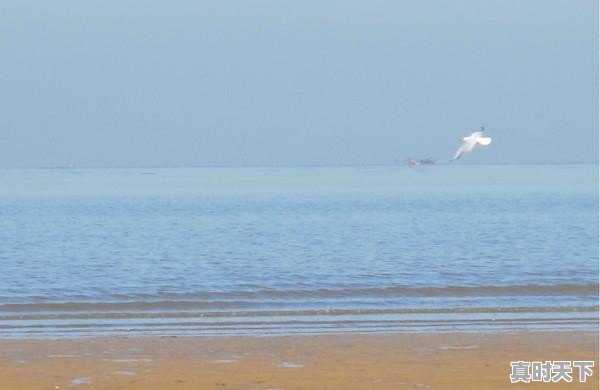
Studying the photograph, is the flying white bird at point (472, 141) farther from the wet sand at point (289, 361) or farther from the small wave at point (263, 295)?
the small wave at point (263, 295)

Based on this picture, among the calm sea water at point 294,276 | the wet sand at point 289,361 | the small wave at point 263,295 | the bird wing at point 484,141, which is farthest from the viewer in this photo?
the small wave at point 263,295

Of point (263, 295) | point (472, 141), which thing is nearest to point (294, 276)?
point (263, 295)

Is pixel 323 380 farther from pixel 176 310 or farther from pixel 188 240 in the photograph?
pixel 188 240

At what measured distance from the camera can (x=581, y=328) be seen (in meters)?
16.4

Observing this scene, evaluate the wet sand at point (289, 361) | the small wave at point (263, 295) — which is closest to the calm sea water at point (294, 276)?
the small wave at point (263, 295)

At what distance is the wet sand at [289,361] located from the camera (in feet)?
38.2

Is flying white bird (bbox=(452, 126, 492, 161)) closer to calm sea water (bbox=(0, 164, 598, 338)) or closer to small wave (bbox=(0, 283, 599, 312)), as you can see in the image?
calm sea water (bbox=(0, 164, 598, 338))

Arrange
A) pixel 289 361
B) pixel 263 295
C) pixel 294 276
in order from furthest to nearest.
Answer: pixel 294 276
pixel 263 295
pixel 289 361

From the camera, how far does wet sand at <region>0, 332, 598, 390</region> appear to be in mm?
11656

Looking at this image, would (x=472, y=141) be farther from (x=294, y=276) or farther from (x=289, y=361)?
(x=294, y=276)

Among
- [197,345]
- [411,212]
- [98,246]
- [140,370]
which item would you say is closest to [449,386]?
[140,370]

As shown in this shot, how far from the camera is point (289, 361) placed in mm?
13109

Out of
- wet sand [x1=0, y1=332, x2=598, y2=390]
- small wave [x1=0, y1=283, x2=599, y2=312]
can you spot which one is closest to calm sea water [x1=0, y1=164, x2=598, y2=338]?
small wave [x1=0, y1=283, x2=599, y2=312]

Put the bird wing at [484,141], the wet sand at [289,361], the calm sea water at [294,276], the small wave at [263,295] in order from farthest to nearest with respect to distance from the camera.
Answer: the small wave at [263,295], the calm sea water at [294,276], the bird wing at [484,141], the wet sand at [289,361]
